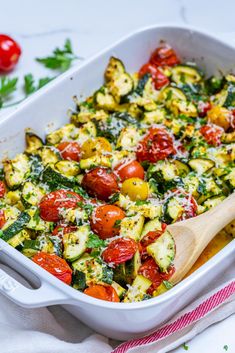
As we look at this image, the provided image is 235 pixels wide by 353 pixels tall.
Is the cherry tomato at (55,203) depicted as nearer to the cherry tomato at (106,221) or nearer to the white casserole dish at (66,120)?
the cherry tomato at (106,221)

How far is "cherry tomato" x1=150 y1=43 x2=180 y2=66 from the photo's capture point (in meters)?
3.95

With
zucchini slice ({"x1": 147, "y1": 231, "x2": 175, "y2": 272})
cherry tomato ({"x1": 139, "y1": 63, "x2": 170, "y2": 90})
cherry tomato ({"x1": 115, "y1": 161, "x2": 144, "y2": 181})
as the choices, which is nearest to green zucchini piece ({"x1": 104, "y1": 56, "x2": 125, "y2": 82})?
cherry tomato ({"x1": 139, "y1": 63, "x2": 170, "y2": 90})

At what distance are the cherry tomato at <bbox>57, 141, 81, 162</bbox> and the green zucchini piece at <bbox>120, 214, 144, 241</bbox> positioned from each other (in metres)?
0.51

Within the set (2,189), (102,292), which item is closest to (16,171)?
(2,189)

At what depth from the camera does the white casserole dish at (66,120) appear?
8.58 ft

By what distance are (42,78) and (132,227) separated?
1.46 m

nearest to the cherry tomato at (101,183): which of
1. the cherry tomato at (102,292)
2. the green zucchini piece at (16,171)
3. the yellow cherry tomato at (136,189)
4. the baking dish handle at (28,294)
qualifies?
the yellow cherry tomato at (136,189)

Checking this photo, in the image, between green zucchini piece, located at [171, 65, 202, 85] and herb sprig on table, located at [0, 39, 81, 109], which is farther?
herb sprig on table, located at [0, 39, 81, 109]

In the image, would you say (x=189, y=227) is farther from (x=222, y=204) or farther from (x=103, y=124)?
(x=103, y=124)

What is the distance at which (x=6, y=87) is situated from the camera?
400 cm

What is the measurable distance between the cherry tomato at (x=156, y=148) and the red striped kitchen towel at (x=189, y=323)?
68cm

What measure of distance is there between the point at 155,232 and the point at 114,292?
31cm

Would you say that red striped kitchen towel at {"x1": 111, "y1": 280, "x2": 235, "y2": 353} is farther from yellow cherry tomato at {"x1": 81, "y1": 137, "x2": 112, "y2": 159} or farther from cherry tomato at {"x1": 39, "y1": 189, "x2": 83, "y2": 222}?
yellow cherry tomato at {"x1": 81, "y1": 137, "x2": 112, "y2": 159}

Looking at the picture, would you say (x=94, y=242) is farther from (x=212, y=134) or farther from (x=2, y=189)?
(x=212, y=134)
